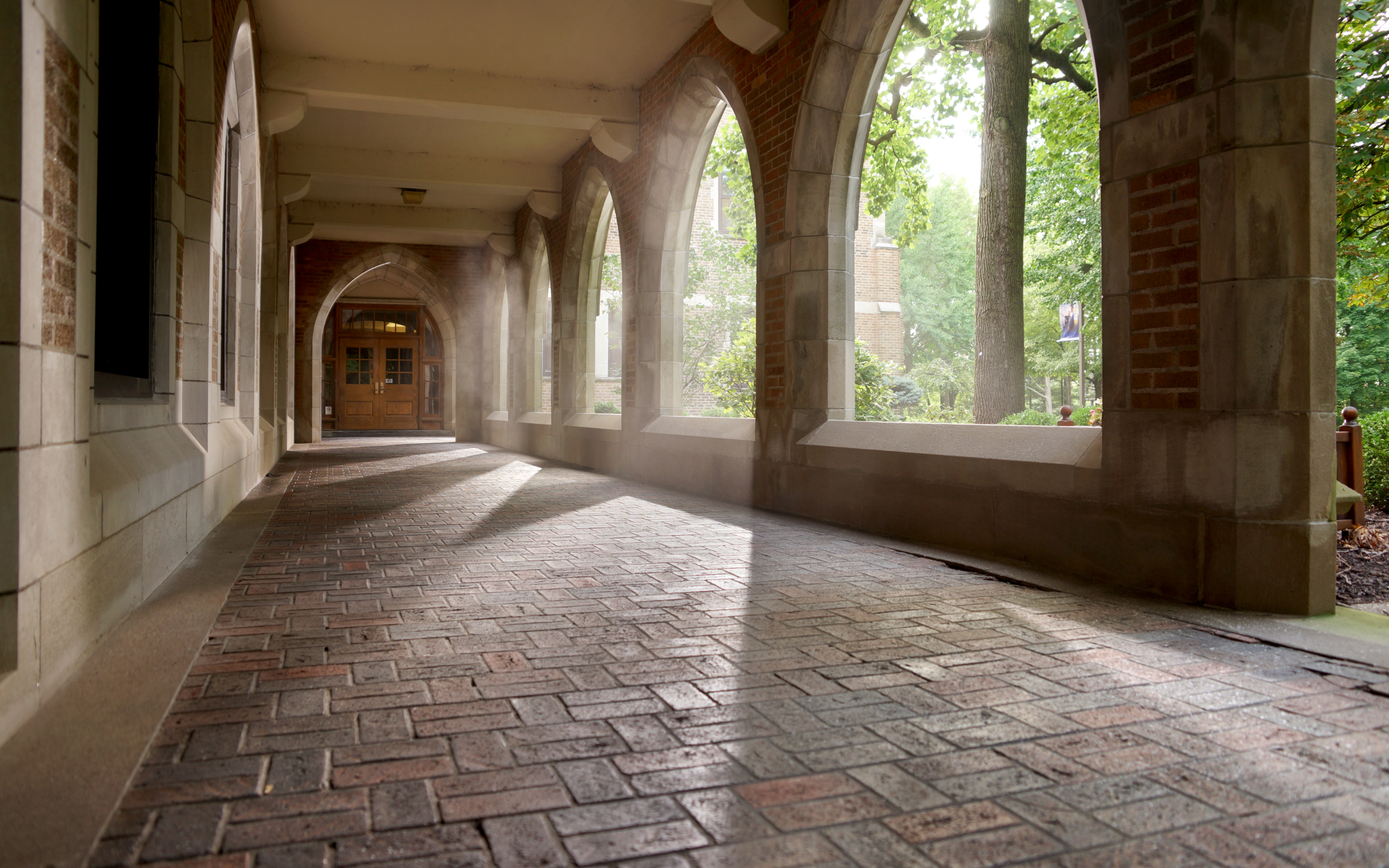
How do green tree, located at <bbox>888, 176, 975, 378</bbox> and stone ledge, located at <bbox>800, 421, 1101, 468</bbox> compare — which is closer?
stone ledge, located at <bbox>800, 421, 1101, 468</bbox>

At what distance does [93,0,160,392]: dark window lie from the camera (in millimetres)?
3797

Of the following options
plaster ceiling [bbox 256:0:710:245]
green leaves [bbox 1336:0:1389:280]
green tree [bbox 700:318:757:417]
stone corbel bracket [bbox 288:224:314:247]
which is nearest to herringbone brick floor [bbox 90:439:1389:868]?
green leaves [bbox 1336:0:1389:280]

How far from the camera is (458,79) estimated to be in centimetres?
866

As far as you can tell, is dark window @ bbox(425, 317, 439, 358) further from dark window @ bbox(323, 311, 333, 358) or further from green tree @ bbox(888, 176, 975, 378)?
green tree @ bbox(888, 176, 975, 378)

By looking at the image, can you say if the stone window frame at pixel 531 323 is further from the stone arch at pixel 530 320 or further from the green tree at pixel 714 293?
the green tree at pixel 714 293

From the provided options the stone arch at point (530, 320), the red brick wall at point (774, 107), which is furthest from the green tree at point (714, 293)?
the red brick wall at point (774, 107)

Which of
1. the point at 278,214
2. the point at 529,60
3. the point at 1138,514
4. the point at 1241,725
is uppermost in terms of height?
the point at 529,60

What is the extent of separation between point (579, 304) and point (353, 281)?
7507 millimetres

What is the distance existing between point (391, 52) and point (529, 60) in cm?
121

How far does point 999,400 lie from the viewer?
8719 millimetres

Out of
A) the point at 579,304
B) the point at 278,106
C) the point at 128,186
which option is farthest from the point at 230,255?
the point at 579,304

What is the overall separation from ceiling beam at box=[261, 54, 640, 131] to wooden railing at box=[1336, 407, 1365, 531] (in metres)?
6.73

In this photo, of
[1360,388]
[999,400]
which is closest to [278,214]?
[999,400]

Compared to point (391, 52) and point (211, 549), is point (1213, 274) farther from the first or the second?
point (391, 52)
